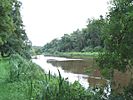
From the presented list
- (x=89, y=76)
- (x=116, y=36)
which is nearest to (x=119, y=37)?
(x=116, y=36)

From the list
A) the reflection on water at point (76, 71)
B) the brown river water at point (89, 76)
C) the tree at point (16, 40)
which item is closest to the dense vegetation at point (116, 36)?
the brown river water at point (89, 76)

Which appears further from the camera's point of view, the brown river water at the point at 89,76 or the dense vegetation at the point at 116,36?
the brown river water at the point at 89,76

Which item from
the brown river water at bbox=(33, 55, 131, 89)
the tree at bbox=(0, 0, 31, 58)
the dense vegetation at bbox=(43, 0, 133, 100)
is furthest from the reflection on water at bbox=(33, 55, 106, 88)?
the tree at bbox=(0, 0, 31, 58)

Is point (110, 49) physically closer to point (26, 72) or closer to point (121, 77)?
point (26, 72)

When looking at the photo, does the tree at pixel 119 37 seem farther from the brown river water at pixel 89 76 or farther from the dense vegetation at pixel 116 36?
the brown river water at pixel 89 76

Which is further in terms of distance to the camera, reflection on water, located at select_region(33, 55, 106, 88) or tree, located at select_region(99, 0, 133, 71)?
reflection on water, located at select_region(33, 55, 106, 88)

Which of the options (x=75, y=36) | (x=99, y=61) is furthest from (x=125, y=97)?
(x=75, y=36)

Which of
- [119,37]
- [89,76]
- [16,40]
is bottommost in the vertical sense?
[89,76]

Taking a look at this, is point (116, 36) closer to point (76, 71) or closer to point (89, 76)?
point (89, 76)

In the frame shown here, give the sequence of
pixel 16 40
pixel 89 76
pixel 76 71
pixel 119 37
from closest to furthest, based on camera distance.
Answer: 1. pixel 119 37
2. pixel 89 76
3. pixel 76 71
4. pixel 16 40

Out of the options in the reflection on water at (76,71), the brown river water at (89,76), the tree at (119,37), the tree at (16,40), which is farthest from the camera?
the tree at (16,40)

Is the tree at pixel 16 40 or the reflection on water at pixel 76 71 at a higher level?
the tree at pixel 16 40

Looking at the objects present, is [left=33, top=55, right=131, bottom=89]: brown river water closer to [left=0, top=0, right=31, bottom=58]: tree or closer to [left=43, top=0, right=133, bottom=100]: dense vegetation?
[left=43, top=0, right=133, bottom=100]: dense vegetation

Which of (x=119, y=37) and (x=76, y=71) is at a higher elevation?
(x=119, y=37)
